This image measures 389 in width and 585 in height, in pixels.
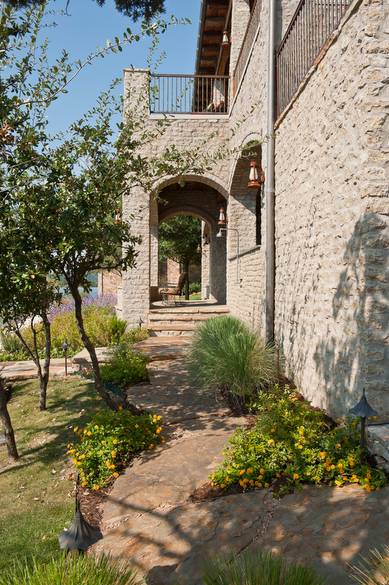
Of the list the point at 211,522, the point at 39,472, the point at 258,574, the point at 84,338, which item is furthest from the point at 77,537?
the point at 84,338

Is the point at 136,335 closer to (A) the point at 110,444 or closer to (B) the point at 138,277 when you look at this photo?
(B) the point at 138,277

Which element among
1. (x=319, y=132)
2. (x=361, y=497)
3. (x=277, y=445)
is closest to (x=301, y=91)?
(x=319, y=132)

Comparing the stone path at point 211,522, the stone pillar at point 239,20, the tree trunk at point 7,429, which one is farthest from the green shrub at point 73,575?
the stone pillar at point 239,20

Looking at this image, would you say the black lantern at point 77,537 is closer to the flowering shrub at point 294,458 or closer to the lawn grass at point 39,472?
the lawn grass at point 39,472

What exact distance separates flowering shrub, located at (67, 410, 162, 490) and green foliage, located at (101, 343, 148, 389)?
1.66 m

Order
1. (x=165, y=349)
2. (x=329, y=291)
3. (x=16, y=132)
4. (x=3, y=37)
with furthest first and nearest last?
(x=165, y=349)
(x=329, y=291)
(x=16, y=132)
(x=3, y=37)

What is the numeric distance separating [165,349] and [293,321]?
10.3 feet

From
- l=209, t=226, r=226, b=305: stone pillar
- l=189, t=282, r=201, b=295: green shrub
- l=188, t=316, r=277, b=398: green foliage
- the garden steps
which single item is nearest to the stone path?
l=188, t=316, r=277, b=398: green foliage

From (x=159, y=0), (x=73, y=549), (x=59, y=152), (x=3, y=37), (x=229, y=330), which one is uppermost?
(x=159, y=0)

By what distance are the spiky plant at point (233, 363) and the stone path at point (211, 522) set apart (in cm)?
102

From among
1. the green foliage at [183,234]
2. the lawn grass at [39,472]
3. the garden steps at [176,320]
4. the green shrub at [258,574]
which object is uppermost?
the green foliage at [183,234]

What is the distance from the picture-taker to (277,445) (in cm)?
360

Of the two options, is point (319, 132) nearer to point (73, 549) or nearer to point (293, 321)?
point (293, 321)

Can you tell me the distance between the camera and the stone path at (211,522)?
8.20 feet
